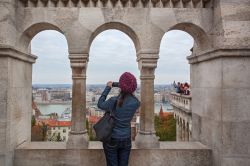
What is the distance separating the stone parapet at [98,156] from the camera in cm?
473

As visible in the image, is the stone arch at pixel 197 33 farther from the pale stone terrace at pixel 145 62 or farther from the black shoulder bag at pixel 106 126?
the black shoulder bag at pixel 106 126

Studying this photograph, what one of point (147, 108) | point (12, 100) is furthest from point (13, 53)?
point (147, 108)

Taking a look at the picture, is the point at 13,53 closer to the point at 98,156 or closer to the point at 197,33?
the point at 98,156

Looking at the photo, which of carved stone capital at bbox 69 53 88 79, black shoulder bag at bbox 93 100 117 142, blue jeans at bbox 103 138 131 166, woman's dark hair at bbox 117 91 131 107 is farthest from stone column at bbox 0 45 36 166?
woman's dark hair at bbox 117 91 131 107

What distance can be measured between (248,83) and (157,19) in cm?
172

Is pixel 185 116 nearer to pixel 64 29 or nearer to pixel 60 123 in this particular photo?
pixel 64 29

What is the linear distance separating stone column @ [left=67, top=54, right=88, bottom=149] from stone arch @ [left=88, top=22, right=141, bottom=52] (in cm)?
44

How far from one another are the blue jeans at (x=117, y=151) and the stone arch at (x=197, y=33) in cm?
205

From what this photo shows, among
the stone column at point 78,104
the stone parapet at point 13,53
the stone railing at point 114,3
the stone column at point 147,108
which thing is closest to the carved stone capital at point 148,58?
the stone column at point 147,108

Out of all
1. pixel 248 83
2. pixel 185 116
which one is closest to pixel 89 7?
pixel 248 83

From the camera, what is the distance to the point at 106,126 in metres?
3.86

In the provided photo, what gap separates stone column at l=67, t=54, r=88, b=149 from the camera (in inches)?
186

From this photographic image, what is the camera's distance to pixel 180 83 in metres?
12.3

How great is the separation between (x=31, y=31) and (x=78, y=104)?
1.46 m
